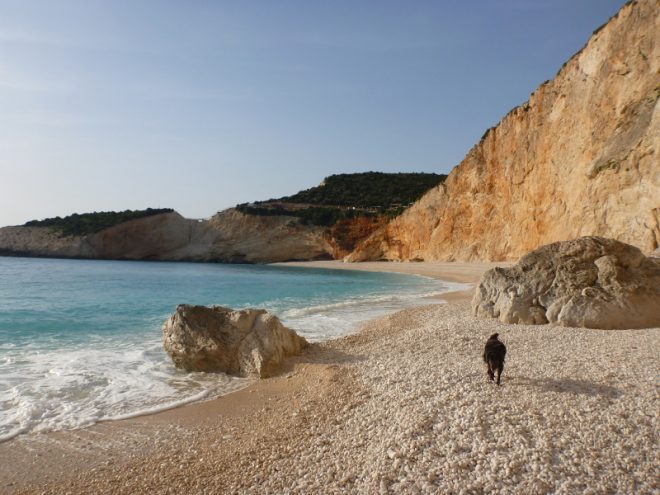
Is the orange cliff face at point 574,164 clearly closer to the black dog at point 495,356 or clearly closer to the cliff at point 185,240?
the black dog at point 495,356

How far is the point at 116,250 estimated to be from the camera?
6850cm

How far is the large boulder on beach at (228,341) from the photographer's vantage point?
792 centimetres

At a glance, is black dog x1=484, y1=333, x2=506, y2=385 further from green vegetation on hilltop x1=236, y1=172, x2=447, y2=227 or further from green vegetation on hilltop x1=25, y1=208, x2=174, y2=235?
green vegetation on hilltop x1=25, y1=208, x2=174, y2=235

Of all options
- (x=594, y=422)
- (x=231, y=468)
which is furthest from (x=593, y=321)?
(x=231, y=468)

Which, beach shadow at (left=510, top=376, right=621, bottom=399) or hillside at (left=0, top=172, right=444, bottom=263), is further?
hillside at (left=0, top=172, right=444, bottom=263)

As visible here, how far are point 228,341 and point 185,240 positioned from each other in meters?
64.0

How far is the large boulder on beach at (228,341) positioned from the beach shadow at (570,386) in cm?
413

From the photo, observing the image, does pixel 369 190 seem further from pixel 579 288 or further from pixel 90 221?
pixel 579 288

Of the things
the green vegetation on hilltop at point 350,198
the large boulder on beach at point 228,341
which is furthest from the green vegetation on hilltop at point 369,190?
the large boulder on beach at point 228,341

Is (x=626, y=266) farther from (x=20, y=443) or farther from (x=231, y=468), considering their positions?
(x=20, y=443)

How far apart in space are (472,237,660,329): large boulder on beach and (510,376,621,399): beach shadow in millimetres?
4158

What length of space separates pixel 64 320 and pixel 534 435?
47.4ft

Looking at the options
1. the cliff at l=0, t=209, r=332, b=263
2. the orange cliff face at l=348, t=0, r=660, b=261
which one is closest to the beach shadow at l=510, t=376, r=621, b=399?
the orange cliff face at l=348, t=0, r=660, b=261

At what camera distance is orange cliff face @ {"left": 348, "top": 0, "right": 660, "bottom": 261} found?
21.5m
